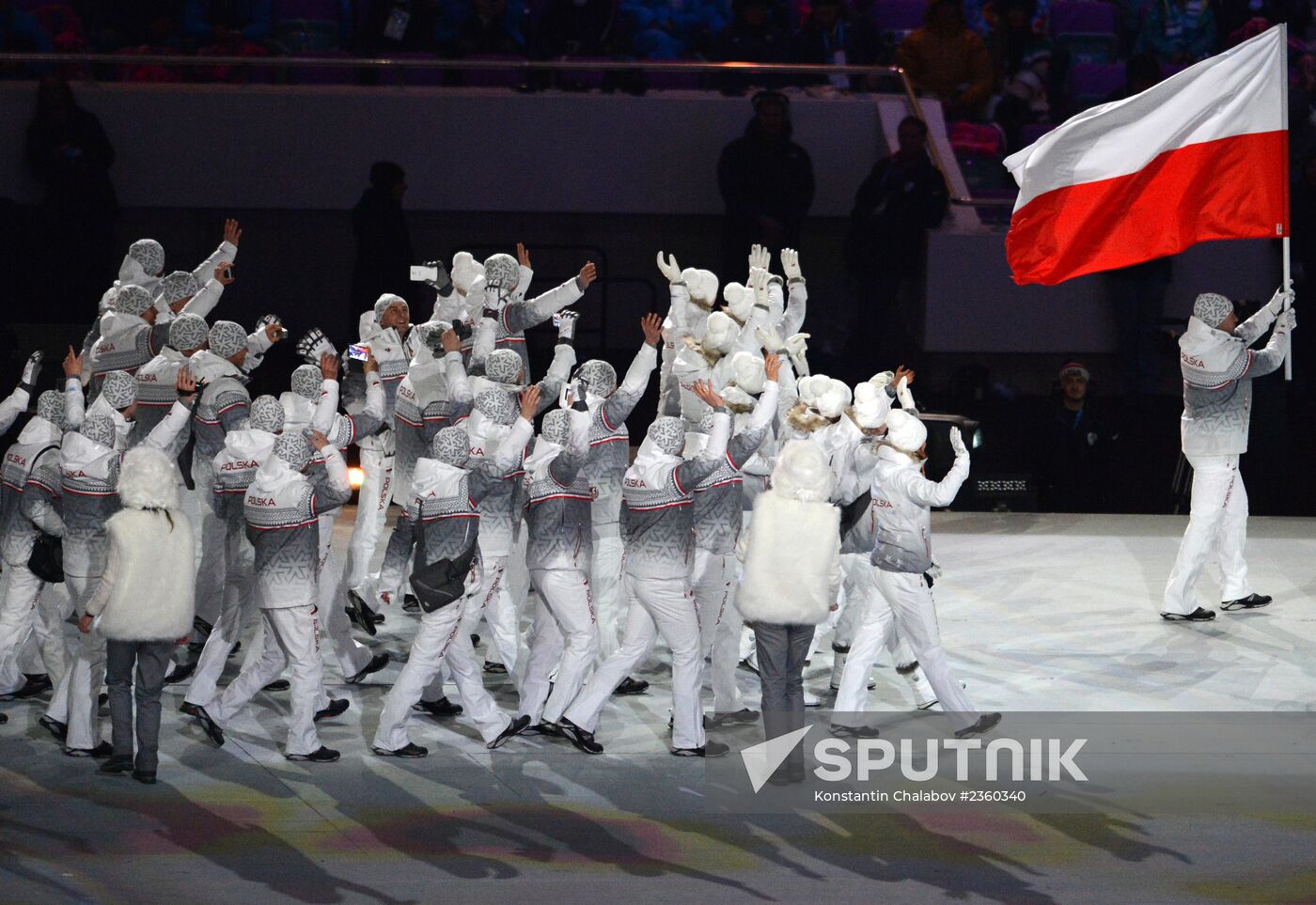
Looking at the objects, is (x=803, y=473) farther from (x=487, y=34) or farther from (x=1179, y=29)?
(x=1179, y=29)

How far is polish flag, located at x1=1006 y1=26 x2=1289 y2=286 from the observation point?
37.3 feet

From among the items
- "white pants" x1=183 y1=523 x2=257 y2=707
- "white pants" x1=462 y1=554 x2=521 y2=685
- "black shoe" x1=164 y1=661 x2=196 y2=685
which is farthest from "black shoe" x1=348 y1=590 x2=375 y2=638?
"white pants" x1=183 y1=523 x2=257 y2=707

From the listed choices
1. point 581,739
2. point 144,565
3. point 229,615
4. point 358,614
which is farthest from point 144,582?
point 358,614

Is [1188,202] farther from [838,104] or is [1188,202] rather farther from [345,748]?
[838,104]

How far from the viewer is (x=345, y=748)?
10.5 metres

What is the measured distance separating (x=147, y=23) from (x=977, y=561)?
9.99m

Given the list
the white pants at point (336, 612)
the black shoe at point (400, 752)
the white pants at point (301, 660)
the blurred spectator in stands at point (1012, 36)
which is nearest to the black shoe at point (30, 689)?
the white pants at point (336, 612)

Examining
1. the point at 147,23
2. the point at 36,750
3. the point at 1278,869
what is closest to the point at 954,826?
the point at 1278,869

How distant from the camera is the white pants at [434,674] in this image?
1029 cm

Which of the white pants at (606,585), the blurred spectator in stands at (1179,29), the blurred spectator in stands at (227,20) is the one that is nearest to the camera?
the white pants at (606,585)

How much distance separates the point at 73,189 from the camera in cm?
1736

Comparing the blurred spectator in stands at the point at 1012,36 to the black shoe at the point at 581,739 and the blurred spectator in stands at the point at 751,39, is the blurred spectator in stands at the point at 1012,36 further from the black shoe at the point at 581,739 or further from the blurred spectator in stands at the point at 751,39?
the black shoe at the point at 581,739

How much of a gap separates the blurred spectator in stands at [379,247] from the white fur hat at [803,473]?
316 inches

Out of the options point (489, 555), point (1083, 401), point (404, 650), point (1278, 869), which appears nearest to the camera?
point (1278, 869)
